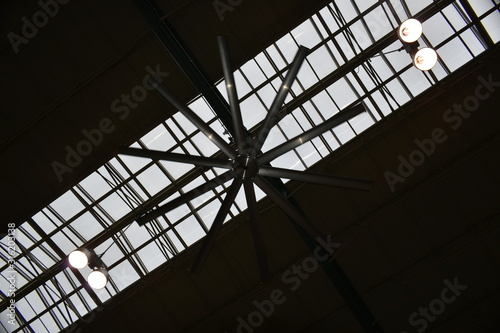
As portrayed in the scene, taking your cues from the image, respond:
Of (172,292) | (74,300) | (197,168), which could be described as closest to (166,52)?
(197,168)

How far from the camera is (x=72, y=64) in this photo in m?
12.6

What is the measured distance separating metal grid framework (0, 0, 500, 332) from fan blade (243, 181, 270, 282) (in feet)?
16.8

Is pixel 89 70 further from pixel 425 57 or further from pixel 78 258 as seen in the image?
pixel 425 57

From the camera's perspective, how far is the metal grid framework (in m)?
13.1

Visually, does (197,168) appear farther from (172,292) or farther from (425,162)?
(425,162)

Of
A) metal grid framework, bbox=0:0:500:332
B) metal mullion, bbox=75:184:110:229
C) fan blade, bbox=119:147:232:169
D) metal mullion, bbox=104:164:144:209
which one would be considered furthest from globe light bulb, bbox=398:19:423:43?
metal mullion, bbox=75:184:110:229

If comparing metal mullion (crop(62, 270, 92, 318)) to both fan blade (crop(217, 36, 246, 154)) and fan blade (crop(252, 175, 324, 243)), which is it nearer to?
fan blade (crop(252, 175, 324, 243))

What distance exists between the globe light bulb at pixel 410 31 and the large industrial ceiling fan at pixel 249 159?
2.60 meters

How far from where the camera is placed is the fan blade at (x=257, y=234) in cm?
778

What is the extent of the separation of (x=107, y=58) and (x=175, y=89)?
6.73 feet

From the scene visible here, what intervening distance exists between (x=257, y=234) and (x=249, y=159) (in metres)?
1.31

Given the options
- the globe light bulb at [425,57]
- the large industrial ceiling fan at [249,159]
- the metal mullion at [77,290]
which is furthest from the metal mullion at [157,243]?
the globe light bulb at [425,57]

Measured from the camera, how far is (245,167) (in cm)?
762

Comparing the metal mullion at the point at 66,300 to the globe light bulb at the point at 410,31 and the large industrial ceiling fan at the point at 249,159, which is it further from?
the globe light bulb at the point at 410,31
